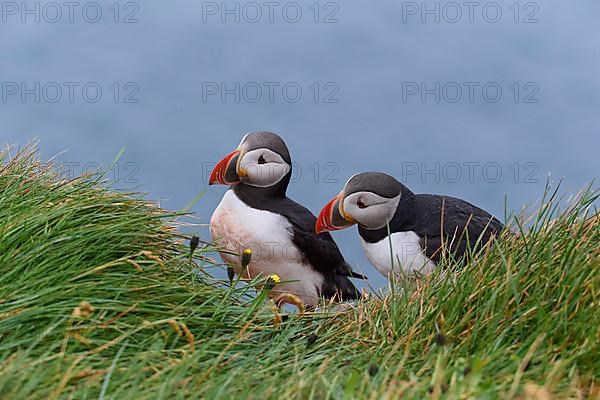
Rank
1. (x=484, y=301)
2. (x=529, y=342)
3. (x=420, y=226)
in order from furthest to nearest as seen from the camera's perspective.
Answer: (x=420, y=226) → (x=484, y=301) → (x=529, y=342)

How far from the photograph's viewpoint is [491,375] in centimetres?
380

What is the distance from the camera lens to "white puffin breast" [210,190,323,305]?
21.6ft

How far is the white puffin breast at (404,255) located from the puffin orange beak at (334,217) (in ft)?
0.82

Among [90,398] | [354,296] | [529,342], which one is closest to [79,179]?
[354,296]

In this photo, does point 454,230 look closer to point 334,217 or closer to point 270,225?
point 334,217

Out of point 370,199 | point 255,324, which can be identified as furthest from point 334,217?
point 255,324

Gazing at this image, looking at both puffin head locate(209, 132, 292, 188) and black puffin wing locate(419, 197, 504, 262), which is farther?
puffin head locate(209, 132, 292, 188)

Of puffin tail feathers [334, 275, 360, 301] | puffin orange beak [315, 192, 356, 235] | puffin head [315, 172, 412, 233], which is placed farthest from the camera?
puffin tail feathers [334, 275, 360, 301]

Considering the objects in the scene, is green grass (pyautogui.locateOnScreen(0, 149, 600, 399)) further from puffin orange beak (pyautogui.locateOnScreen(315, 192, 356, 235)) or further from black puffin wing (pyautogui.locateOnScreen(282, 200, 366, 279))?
black puffin wing (pyautogui.locateOnScreen(282, 200, 366, 279))

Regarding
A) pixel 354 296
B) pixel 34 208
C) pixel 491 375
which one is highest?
pixel 34 208

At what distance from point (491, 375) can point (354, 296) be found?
314 cm

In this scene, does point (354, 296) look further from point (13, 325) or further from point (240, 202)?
point (13, 325)

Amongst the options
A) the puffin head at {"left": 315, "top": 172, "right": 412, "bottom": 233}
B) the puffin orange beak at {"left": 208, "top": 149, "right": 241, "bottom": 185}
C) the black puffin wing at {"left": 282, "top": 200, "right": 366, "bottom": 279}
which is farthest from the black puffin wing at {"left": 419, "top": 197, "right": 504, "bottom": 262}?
the puffin orange beak at {"left": 208, "top": 149, "right": 241, "bottom": 185}

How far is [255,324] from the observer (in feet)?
17.3
